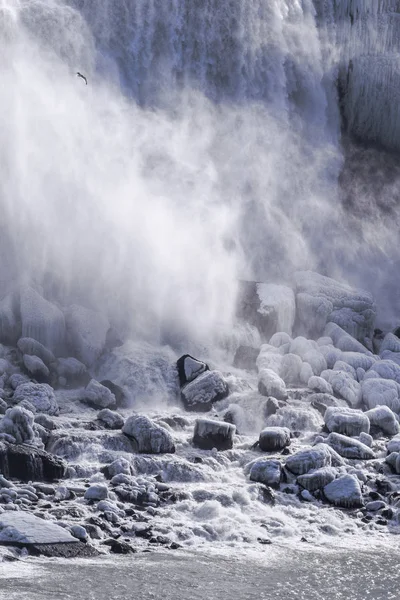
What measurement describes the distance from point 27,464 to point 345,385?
10.3m

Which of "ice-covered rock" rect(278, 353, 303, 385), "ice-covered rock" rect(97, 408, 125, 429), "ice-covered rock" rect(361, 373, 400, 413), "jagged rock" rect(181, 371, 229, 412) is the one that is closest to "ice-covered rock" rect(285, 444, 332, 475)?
"ice-covered rock" rect(97, 408, 125, 429)

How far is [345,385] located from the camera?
25.5m

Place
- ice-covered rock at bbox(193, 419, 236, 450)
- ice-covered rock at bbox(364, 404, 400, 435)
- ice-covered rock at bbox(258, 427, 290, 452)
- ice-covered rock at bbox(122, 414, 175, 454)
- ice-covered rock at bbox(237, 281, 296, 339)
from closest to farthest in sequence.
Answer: ice-covered rock at bbox(122, 414, 175, 454) → ice-covered rock at bbox(193, 419, 236, 450) → ice-covered rock at bbox(258, 427, 290, 452) → ice-covered rock at bbox(364, 404, 400, 435) → ice-covered rock at bbox(237, 281, 296, 339)

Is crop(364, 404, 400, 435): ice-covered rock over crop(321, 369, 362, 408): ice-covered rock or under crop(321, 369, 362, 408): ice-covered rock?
over

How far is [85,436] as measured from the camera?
20.0 m

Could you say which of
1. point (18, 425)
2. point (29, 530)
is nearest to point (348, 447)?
point (18, 425)

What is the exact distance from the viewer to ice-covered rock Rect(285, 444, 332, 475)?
18.8 m

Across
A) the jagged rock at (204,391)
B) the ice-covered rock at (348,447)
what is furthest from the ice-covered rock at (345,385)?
the ice-covered rock at (348,447)

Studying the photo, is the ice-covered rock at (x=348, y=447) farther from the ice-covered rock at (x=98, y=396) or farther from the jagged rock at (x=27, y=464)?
the jagged rock at (x=27, y=464)

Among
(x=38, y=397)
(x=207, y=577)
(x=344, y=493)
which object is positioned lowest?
(x=38, y=397)

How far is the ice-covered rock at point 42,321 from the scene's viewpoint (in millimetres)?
25500

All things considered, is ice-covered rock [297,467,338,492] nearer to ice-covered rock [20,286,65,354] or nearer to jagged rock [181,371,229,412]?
jagged rock [181,371,229,412]

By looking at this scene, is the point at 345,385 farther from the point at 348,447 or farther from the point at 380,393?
the point at 348,447

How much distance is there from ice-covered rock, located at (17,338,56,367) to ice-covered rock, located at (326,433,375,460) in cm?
756
